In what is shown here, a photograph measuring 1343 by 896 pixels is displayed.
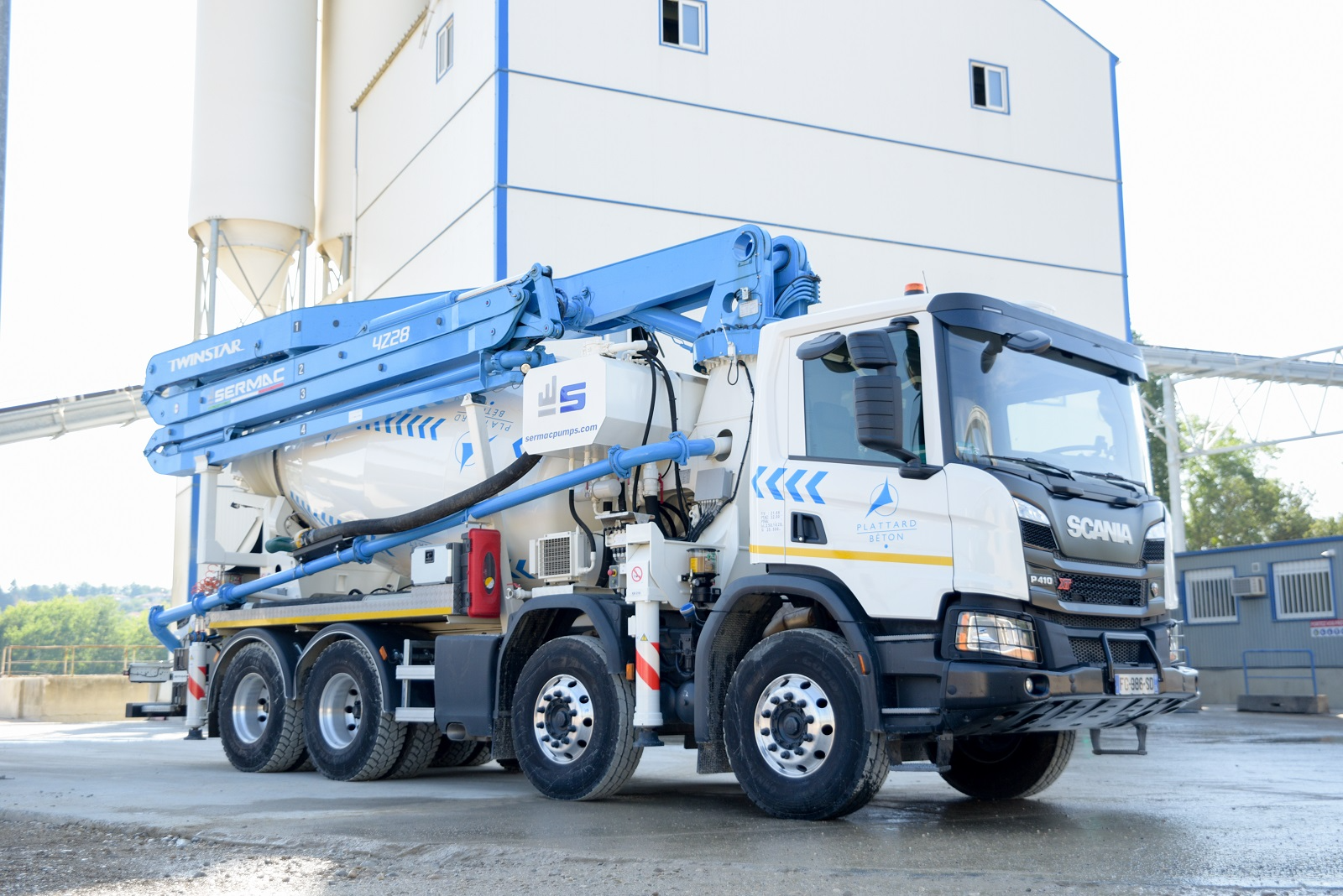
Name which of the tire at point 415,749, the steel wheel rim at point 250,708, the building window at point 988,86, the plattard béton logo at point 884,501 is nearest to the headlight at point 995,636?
the plattard béton logo at point 884,501

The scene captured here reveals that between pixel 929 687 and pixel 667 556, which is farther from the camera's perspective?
pixel 667 556

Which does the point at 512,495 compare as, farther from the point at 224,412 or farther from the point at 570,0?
the point at 570,0

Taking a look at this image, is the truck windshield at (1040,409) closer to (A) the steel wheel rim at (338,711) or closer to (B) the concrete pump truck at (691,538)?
(B) the concrete pump truck at (691,538)

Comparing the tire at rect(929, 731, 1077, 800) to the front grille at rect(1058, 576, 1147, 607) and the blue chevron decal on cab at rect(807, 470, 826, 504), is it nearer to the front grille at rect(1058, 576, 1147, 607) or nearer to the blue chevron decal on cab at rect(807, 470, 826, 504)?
the front grille at rect(1058, 576, 1147, 607)

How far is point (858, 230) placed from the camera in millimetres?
23359

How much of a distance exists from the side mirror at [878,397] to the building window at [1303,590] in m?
21.5

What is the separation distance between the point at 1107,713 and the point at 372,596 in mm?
5831

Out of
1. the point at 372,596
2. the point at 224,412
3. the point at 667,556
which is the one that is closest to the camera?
the point at 667,556

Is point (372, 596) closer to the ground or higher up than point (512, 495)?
closer to the ground

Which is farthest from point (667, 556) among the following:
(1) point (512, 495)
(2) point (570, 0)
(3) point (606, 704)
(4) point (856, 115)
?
(4) point (856, 115)

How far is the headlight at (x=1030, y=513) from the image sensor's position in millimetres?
6863

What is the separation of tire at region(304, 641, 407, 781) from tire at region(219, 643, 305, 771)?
12.3 inches

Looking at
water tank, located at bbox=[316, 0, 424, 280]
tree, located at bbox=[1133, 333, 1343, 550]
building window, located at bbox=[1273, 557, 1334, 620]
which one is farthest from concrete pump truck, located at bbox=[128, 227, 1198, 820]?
tree, located at bbox=[1133, 333, 1343, 550]

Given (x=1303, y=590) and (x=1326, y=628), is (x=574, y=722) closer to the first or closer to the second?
(x=1326, y=628)
